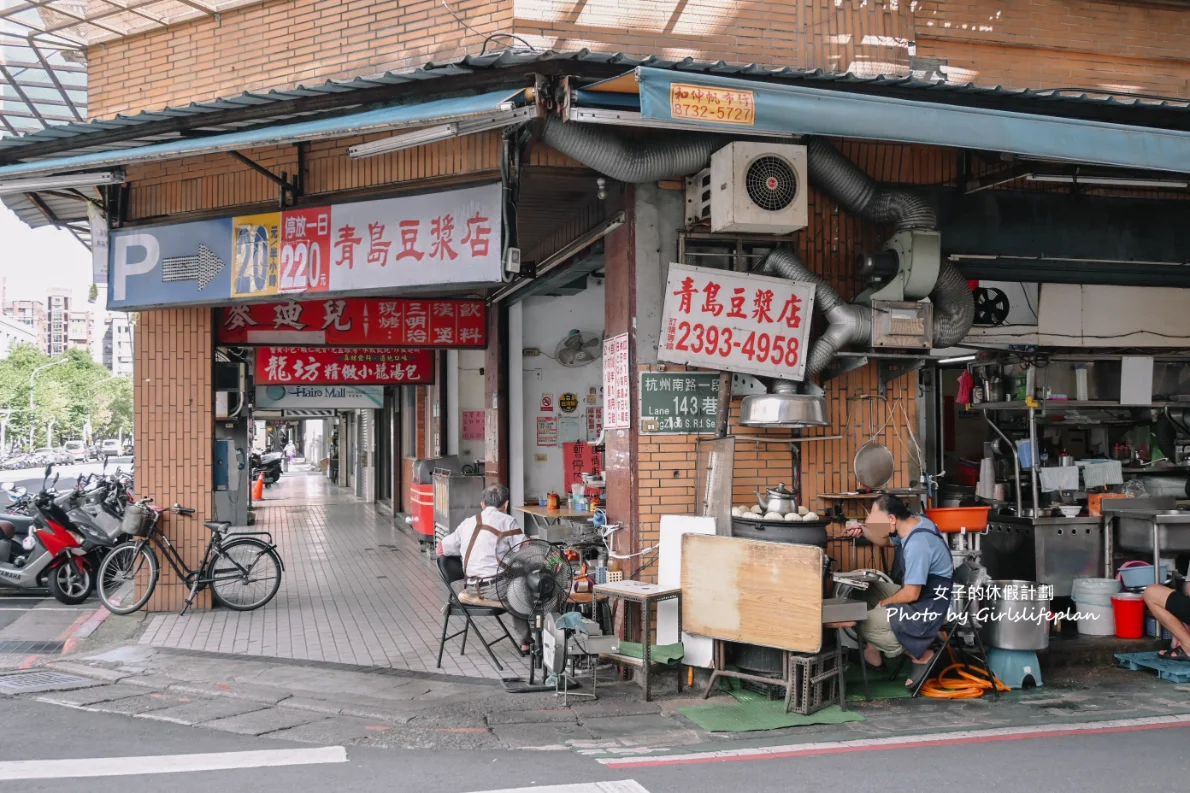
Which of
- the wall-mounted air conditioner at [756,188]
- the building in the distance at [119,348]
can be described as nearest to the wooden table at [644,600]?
the wall-mounted air conditioner at [756,188]

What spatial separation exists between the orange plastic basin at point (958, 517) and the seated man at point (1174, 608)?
1379 millimetres

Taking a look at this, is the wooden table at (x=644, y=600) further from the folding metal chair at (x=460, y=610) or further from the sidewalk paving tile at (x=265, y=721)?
the sidewalk paving tile at (x=265, y=721)

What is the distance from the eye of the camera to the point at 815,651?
6.20 meters

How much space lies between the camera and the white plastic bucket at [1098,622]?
27.5 ft

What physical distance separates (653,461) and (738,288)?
1544 mm

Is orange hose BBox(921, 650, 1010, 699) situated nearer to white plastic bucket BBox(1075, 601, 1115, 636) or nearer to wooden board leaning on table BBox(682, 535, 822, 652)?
wooden board leaning on table BBox(682, 535, 822, 652)

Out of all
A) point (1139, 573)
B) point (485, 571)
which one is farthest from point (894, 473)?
point (485, 571)

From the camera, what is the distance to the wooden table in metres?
6.66

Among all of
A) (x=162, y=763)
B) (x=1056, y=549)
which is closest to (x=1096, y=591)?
(x=1056, y=549)

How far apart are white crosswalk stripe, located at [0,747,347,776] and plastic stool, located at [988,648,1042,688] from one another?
4.95m

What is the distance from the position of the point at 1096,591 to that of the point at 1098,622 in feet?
0.91

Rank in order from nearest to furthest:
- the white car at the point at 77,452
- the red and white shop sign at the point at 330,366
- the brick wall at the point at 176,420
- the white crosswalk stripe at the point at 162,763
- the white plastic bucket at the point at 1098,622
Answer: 1. the white crosswalk stripe at the point at 162,763
2. the white plastic bucket at the point at 1098,622
3. the brick wall at the point at 176,420
4. the red and white shop sign at the point at 330,366
5. the white car at the point at 77,452

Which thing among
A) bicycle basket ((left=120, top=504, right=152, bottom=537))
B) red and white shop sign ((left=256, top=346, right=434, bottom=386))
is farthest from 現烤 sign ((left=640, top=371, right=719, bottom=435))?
red and white shop sign ((left=256, top=346, right=434, bottom=386))

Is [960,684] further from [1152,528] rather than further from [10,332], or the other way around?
[10,332]
